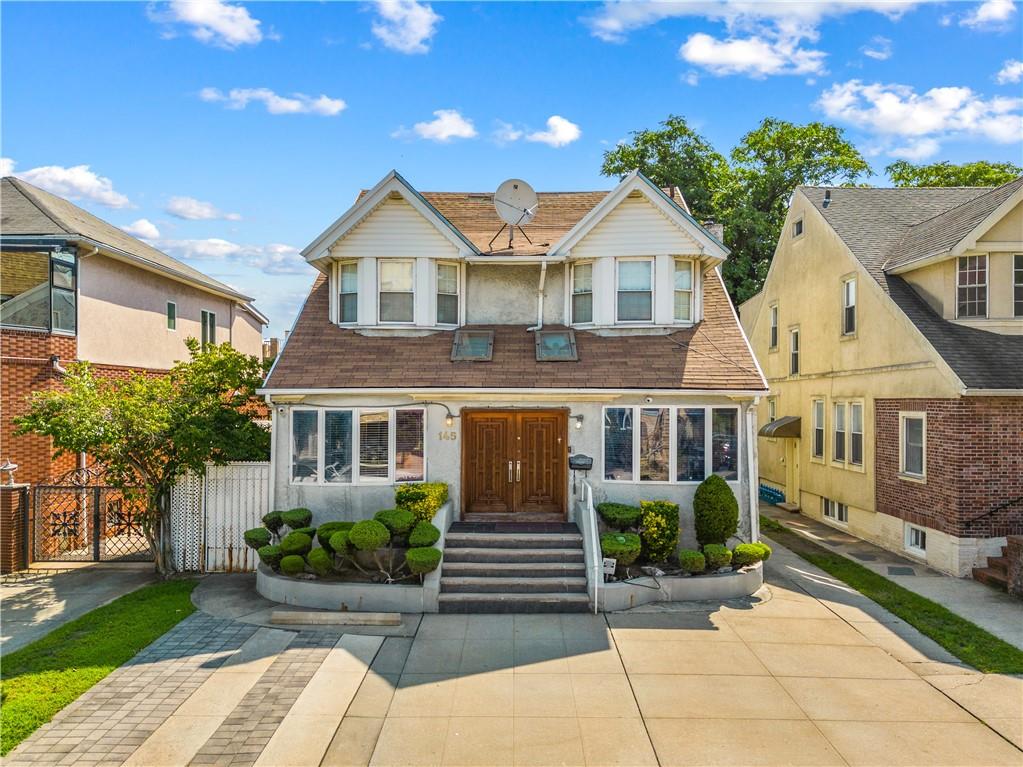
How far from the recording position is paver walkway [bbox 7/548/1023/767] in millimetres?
6723

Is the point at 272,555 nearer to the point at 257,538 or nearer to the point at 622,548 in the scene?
the point at 257,538

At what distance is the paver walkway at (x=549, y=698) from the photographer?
22.1 ft

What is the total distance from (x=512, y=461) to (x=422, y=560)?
3507 millimetres

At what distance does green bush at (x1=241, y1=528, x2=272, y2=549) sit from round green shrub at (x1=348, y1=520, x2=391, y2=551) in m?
2.04

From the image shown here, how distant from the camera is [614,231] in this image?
47.0ft

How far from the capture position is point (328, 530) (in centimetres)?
1191

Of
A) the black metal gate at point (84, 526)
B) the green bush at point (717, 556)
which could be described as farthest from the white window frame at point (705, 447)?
the black metal gate at point (84, 526)

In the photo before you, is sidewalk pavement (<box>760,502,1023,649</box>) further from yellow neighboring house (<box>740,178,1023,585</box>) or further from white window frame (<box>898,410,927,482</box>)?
white window frame (<box>898,410,927,482</box>)

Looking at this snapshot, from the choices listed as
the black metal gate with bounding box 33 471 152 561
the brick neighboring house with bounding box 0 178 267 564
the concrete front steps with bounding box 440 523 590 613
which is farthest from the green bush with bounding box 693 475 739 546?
the brick neighboring house with bounding box 0 178 267 564

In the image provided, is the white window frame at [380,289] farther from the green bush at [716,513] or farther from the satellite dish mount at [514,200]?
the green bush at [716,513]

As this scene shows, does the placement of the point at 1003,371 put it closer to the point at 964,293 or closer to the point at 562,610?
the point at 964,293

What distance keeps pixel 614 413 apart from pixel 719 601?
3.97 m

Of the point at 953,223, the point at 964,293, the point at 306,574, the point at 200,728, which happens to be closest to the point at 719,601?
the point at 306,574

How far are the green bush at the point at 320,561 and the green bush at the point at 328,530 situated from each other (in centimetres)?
17
